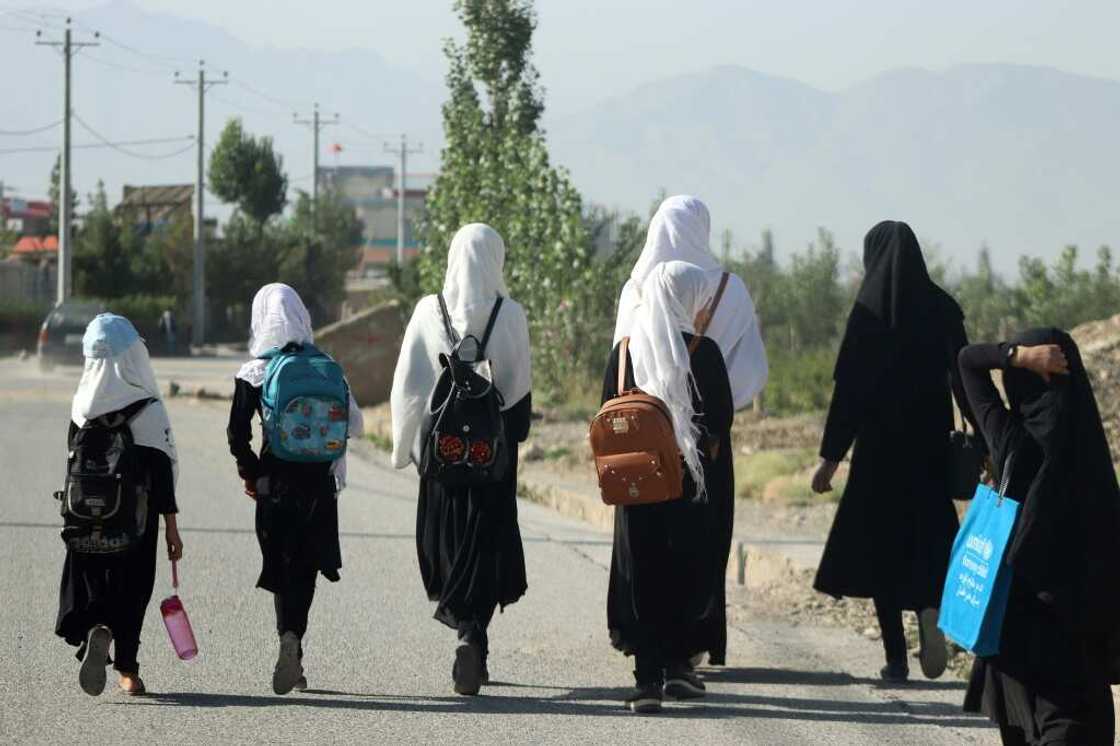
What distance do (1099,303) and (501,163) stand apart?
868 cm

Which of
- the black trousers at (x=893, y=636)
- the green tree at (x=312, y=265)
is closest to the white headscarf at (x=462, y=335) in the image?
the black trousers at (x=893, y=636)

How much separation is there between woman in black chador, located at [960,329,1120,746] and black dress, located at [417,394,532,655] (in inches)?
93.4

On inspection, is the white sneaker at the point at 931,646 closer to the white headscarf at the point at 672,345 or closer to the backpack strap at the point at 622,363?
the white headscarf at the point at 672,345

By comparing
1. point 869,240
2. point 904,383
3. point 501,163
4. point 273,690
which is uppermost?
point 501,163

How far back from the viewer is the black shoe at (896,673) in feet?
24.0

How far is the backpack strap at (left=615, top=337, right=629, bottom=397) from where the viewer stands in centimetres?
678

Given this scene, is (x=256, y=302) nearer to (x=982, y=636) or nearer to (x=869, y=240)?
(x=869, y=240)

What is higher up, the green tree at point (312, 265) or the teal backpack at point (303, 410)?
the green tree at point (312, 265)

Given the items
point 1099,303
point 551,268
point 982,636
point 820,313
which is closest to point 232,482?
point 551,268

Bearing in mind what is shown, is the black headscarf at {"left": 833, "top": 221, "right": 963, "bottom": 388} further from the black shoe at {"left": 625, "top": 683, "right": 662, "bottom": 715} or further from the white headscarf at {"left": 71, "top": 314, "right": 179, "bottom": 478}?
the white headscarf at {"left": 71, "top": 314, "right": 179, "bottom": 478}

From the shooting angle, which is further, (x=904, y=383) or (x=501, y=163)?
(x=501, y=163)

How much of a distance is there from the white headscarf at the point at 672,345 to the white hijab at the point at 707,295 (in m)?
0.13

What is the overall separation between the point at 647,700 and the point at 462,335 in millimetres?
1633

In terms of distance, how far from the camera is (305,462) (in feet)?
22.3
